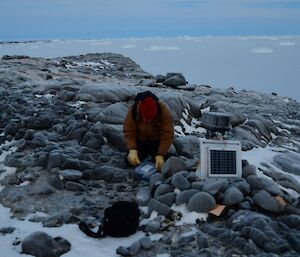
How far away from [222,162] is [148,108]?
1110mm

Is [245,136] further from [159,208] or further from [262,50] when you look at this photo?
[262,50]

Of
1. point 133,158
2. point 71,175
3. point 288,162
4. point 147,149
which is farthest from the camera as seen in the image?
point 288,162

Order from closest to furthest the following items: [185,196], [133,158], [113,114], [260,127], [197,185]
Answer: [185,196] → [197,185] → [133,158] → [113,114] → [260,127]

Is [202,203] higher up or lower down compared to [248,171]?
lower down

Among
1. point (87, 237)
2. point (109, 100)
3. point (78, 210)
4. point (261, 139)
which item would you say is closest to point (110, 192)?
point (78, 210)

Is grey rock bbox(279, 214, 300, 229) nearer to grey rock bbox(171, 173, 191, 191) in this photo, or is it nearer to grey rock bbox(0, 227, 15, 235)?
grey rock bbox(171, 173, 191, 191)

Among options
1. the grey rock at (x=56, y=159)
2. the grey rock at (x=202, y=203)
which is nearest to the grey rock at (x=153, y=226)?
the grey rock at (x=202, y=203)

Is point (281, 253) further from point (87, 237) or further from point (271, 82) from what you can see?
point (271, 82)

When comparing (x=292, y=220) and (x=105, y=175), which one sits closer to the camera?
(x=292, y=220)

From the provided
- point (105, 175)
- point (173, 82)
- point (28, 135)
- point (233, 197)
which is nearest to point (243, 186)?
point (233, 197)

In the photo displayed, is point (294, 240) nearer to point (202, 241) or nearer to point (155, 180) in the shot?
point (202, 241)

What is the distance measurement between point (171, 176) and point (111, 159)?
42.5 inches

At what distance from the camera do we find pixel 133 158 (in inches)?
222

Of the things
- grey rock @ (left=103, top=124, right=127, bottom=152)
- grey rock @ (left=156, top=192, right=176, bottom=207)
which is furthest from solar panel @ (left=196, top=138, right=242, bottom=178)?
grey rock @ (left=103, top=124, right=127, bottom=152)
